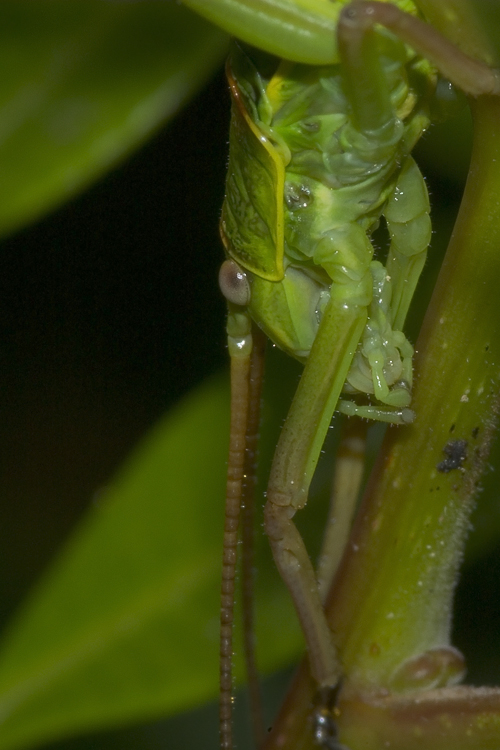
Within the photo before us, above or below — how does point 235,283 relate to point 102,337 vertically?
above

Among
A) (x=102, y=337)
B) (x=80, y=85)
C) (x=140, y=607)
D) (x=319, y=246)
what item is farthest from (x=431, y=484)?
(x=102, y=337)

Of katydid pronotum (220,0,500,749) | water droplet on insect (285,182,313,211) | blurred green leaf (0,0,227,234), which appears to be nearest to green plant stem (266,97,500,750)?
→ katydid pronotum (220,0,500,749)

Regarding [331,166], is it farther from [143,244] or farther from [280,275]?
[143,244]

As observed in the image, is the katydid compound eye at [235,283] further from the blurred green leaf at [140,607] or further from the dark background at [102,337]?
the dark background at [102,337]

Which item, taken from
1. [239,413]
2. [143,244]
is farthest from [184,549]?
[143,244]

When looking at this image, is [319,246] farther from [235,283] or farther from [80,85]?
[80,85]

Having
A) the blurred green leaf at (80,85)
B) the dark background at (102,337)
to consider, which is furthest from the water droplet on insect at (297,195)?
the dark background at (102,337)
